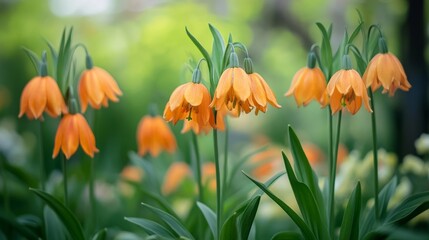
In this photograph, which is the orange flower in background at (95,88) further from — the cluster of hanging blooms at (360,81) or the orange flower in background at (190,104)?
the cluster of hanging blooms at (360,81)

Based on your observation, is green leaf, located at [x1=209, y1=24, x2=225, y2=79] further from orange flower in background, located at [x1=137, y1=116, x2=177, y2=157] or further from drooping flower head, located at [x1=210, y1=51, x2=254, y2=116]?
orange flower in background, located at [x1=137, y1=116, x2=177, y2=157]

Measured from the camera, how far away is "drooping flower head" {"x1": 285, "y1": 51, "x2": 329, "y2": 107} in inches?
63.6

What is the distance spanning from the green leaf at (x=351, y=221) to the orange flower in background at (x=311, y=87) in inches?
10.1

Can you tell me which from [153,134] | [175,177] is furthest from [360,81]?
[175,177]

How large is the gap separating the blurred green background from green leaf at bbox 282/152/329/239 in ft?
3.78

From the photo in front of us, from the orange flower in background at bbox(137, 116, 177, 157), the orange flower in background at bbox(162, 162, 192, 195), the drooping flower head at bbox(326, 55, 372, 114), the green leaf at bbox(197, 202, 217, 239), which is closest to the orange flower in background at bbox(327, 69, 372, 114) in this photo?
the drooping flower head at bbox(326, 55, 372, 114)

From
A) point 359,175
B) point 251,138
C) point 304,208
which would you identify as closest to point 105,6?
point 251,138

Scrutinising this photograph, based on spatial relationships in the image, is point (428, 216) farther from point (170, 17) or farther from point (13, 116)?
point (13, 116)

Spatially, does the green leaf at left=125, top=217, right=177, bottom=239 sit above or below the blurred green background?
below

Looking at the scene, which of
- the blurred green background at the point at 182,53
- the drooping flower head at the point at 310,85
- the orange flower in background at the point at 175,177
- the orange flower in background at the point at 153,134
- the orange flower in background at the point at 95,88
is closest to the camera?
the drooping flower head at the point at 310,85

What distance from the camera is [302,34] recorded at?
582 cm

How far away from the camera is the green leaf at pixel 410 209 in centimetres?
148

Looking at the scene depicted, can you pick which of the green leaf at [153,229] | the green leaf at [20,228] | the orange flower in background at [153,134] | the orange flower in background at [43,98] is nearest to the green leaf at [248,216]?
Result: the green leaf at [153,229]

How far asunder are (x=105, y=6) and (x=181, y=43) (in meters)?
1.30
